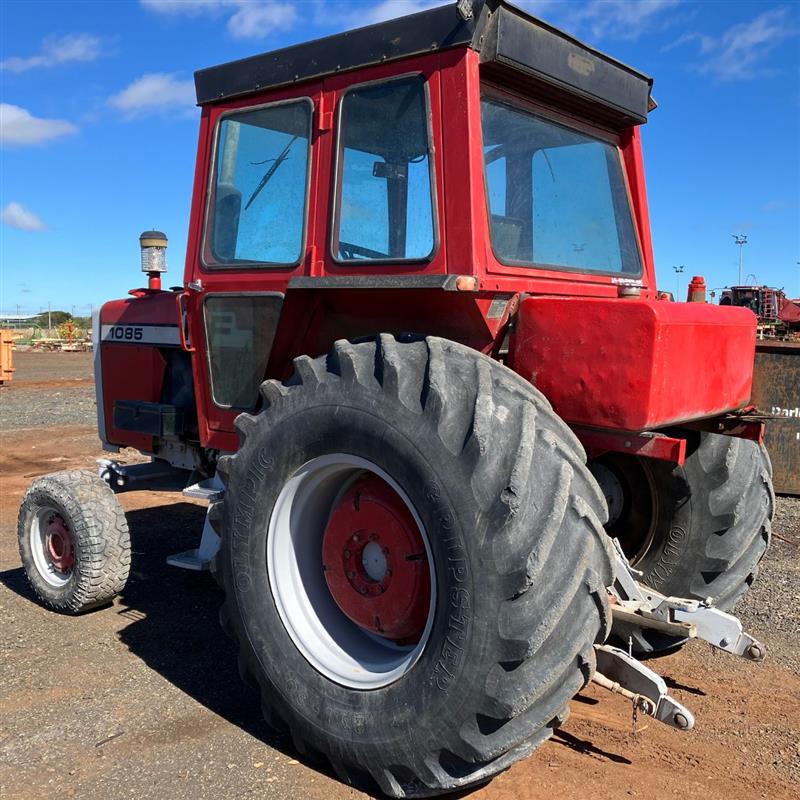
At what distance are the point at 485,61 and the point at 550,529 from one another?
1704mm

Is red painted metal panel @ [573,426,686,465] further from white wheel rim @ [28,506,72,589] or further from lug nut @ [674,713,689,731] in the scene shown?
white wheel rim @ [28,506,72,589]

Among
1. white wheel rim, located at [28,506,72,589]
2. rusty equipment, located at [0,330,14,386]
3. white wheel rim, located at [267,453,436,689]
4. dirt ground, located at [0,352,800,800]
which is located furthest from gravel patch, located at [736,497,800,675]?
rusty equipment, located at [0,330,14,386]

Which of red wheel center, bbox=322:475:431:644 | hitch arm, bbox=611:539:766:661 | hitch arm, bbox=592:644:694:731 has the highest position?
red wheel center, bbox=322:475:431:644

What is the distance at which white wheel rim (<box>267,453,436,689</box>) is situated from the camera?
9.47 feet

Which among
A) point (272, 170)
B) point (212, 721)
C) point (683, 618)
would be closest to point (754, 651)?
point (683, 618)

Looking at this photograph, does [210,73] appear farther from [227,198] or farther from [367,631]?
[367,631]

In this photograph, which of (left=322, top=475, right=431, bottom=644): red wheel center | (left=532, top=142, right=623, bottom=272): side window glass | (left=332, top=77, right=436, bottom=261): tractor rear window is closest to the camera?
(left=322, top=475, right=431, bottom=644): red wheel center

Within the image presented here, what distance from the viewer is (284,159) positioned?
360 cm

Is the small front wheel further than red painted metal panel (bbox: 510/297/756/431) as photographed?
Yes

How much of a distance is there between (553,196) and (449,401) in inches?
56.5

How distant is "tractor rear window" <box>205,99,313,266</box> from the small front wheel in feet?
5.06

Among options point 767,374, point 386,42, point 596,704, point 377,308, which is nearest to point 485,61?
point 386,42

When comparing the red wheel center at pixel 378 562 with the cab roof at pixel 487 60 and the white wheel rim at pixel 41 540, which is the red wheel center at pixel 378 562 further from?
the white wheel rim at pixel 41 540

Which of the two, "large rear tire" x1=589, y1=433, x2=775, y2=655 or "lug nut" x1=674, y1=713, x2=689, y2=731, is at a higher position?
"large rear tire" x1=589, y1=433, x2=775, y2=655
